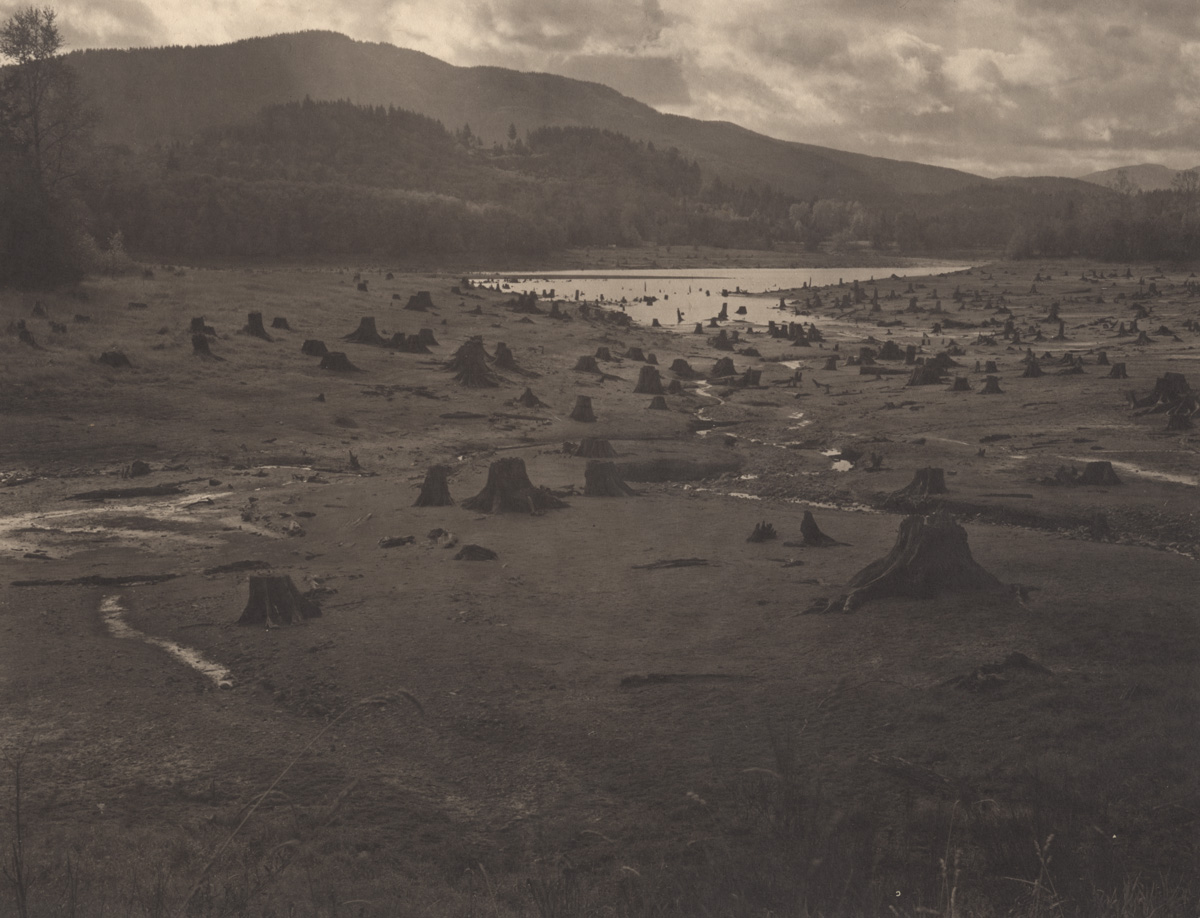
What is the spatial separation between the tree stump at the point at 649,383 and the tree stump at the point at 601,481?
44.3 feet

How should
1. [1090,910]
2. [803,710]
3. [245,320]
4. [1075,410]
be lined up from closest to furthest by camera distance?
[1090,910]
[803,710]
[1075,410]
[245,320]

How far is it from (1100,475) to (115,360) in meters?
22.8

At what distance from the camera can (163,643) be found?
40.7ft

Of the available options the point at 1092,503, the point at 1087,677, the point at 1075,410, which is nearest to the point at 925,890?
the point at 1087,677

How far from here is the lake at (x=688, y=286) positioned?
7562 centimetres

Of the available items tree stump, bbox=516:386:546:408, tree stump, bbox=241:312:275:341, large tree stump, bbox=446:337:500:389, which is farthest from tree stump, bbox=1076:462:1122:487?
tree stump, bbox=241:312:275:341

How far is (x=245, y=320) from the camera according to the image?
3894cm

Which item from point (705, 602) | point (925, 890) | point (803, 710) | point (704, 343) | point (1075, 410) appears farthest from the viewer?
point (704, 343)

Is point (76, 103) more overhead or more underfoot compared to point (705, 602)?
more overhead

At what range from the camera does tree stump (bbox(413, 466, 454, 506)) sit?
64.6 feet

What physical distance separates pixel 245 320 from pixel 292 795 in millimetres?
32328

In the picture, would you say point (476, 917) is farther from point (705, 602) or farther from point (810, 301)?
point (810, 301)

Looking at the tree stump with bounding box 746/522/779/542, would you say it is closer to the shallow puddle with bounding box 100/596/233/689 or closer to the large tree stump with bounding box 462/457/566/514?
the large tree stump with bounding box 462/457/566/514

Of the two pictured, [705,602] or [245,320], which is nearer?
[705,602]
